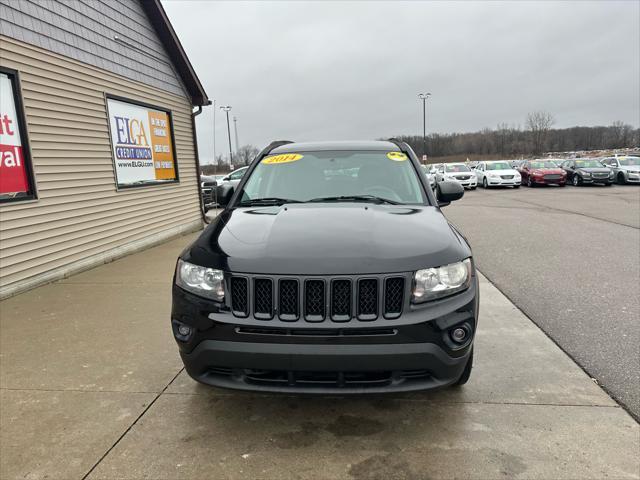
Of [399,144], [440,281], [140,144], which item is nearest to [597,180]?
[140,144]

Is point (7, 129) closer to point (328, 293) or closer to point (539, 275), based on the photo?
point (328, 293)

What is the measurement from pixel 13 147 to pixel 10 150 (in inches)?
2.9

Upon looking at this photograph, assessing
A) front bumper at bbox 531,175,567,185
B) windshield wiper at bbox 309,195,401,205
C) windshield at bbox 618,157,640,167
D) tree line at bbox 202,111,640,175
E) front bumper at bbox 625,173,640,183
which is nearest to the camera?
windshield wiper at bbox 309,195,401,205

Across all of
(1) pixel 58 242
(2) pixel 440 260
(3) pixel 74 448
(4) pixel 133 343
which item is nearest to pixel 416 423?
(2) pixel 440 260

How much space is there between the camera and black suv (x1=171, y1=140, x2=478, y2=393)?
224cm

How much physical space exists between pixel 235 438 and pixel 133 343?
176 centimetres

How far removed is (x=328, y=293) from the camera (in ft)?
7.45

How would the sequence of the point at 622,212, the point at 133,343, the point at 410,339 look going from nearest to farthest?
1. the point at 410,339
2. the point at 133,343
3. the point at 622,212

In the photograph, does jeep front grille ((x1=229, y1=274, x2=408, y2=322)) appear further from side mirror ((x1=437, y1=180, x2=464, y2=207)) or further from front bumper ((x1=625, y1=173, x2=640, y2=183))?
front bumper ((x1=625, y1=173, x2=640, y2=183))

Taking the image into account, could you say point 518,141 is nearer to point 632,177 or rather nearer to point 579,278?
point 632,177

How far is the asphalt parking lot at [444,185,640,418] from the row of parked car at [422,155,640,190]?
12.7m

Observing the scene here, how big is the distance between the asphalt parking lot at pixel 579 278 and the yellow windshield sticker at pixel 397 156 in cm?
206

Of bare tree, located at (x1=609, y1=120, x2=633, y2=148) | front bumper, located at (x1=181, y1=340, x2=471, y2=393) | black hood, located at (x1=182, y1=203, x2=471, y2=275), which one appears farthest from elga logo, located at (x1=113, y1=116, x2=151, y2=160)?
bare tree, located at (x1=609, y1=120, x2=633, y2=148)

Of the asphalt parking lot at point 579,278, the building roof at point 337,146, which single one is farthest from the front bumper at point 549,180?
the building roof at point 337,146
